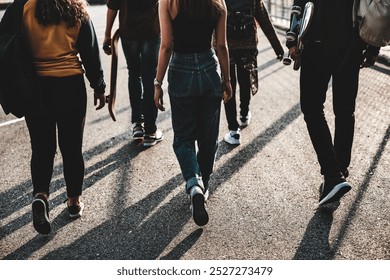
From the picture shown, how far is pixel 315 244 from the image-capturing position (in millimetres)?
3199

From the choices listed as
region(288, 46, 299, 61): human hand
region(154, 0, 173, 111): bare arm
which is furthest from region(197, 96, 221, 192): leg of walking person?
region(288, 46, 299, 61): human hand

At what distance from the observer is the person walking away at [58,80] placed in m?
3.07

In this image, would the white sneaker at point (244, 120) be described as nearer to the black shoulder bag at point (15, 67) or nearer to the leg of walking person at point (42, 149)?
the leg of walking person at point (42, 149)

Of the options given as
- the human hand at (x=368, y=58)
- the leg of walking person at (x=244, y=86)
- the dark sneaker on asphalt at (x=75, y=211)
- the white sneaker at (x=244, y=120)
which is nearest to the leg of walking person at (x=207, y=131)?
the dark sneaker on asphalt at (x=75, y=211)

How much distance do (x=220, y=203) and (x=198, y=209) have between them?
2.07 ft

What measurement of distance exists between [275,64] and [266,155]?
4292 millimetres

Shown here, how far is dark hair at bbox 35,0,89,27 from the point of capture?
3.00 meters

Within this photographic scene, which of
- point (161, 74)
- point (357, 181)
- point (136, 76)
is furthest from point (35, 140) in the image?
point (357, 181)

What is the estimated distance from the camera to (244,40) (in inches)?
184

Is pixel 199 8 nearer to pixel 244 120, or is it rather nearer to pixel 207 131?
pixel 207 131

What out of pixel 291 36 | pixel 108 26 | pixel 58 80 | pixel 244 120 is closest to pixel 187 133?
pixel 58 80

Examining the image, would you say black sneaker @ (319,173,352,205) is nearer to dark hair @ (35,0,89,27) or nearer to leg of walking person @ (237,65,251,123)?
leg of walking person @ (237,65,251,123)
